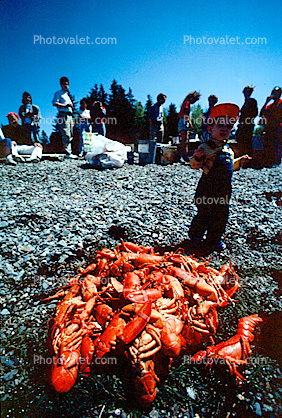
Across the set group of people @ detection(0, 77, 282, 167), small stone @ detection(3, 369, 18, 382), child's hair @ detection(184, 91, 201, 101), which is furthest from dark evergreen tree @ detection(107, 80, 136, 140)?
small stone @ detection(3, 369, 18, 382)

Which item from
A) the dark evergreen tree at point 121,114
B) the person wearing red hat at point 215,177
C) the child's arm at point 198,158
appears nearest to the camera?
the person wearing red hat at point 215,177

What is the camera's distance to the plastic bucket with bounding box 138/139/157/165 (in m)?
9.90

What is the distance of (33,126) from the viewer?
10234mm

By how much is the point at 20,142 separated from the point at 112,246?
8874mm

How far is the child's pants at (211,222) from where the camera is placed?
3908 millimetres

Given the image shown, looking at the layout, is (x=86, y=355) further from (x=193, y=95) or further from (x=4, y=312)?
(x=193, y=95)

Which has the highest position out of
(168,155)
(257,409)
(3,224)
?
(168,155)

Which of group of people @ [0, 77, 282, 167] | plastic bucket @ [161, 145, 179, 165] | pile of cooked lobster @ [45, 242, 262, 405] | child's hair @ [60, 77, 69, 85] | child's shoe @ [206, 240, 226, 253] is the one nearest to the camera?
pile of cooked lobster @ [45, 242, 262, 405]

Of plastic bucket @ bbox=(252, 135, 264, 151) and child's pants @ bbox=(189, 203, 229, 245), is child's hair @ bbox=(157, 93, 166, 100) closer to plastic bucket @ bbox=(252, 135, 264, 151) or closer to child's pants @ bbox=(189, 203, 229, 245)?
plastic bucket @ bbox=(252, 135, 264, 151)

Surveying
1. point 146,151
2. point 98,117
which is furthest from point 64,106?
point 146,151

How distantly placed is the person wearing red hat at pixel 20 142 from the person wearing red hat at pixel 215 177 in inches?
317

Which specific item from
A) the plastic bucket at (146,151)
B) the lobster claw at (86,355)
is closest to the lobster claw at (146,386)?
the lobster claw at (86,355)

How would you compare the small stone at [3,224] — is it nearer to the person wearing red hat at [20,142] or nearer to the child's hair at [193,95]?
the person wearing red hat at [20,142]

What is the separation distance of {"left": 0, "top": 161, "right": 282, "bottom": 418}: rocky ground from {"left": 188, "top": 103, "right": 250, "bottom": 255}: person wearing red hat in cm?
43
